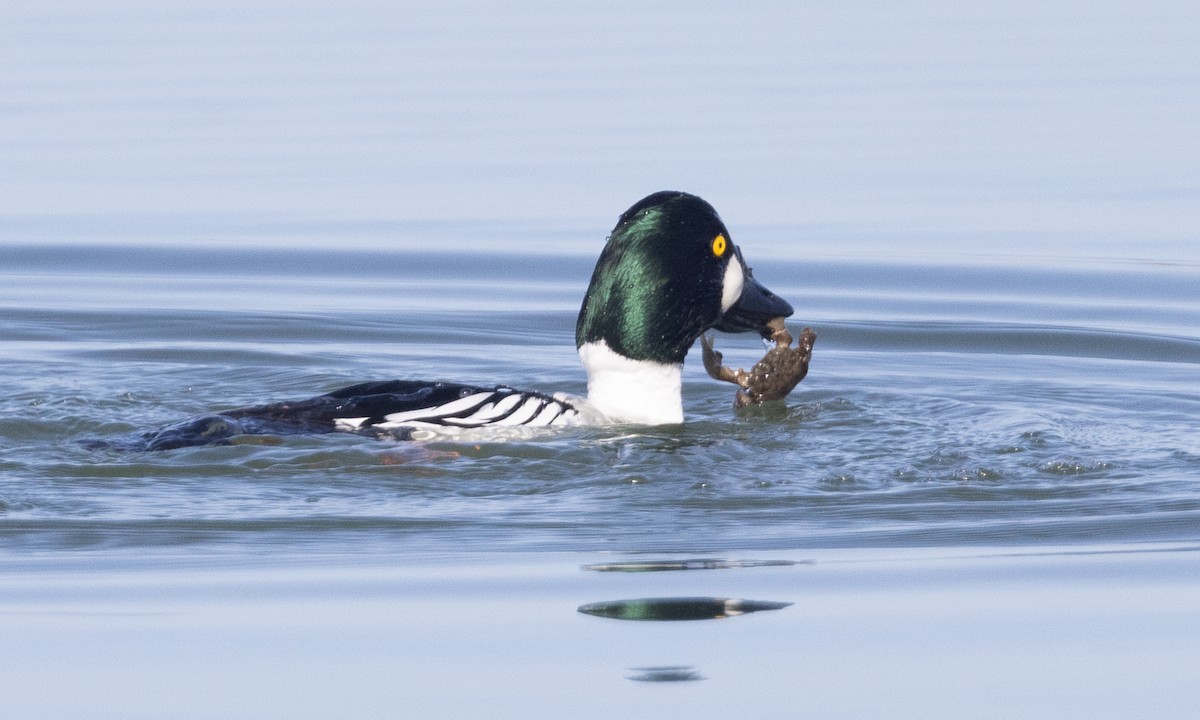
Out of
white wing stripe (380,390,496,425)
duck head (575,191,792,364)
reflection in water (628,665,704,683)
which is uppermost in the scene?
duck head (575,191,792,364)

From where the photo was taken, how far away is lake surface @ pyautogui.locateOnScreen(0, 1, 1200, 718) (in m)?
6.23

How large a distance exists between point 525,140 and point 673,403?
336 inches

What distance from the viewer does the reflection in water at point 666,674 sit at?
5.62m

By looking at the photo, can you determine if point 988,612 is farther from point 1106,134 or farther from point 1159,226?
point 1106,134

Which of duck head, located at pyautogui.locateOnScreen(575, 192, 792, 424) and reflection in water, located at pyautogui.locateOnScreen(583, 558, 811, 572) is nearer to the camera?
reflection in water, located at pyautogui.locateOnScreen(583, 558, 811, 572)

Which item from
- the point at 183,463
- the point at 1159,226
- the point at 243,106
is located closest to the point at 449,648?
the point at 183,463

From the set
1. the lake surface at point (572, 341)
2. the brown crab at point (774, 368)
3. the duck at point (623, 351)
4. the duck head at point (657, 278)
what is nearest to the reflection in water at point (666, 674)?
the lake surface at point (572, 341)

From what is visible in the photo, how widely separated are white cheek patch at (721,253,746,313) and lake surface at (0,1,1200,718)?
565mm

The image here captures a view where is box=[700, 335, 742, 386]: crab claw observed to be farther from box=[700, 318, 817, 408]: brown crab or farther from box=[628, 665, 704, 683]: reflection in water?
box=[628, 665, 704, 683]: reflection in water

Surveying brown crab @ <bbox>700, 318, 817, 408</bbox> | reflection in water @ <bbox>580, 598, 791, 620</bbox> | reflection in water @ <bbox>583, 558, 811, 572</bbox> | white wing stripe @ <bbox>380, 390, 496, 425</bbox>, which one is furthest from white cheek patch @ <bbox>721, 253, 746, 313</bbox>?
reflection in water @ <bbox>580, 598, 791, 620</bbox>

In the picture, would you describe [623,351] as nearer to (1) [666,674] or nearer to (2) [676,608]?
(2) [676,608]

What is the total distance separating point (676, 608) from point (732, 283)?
3285 millimetres

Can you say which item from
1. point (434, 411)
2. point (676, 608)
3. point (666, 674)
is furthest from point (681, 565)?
point (434, 411)

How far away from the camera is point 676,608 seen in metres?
6.30
